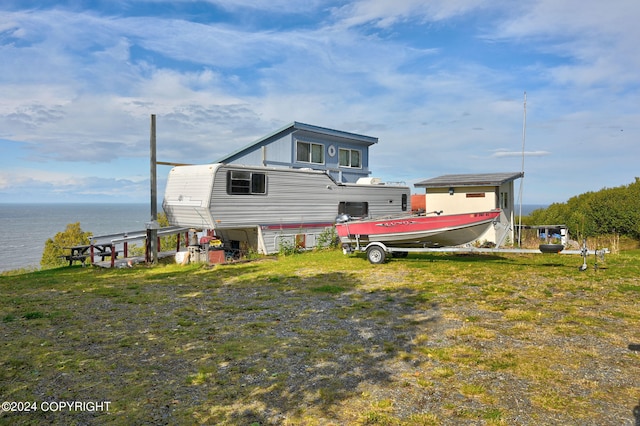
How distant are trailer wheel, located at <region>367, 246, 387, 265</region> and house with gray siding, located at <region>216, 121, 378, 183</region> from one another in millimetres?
7717

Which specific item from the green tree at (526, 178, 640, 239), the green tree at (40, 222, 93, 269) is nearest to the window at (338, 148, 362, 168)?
the green tree at (526, 178, 640, 239)

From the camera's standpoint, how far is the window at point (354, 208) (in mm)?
20703

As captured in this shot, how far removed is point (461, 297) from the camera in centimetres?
991

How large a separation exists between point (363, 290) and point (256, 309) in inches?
123

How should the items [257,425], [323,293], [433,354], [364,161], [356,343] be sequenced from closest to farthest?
[257,425], [433,354], [356,343], [323,293], [364,161]

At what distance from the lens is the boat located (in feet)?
47.1

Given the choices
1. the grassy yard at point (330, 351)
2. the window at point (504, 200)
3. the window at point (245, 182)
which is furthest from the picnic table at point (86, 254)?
the window at point (504, 200)

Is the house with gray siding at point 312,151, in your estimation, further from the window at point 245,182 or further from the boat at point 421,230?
the boat at point 421,230

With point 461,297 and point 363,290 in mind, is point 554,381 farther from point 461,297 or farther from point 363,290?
point 363,290

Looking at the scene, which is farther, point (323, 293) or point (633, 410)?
point (323, 293)

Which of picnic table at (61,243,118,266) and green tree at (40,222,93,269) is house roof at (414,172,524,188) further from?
green tree at (40,222,93,269)

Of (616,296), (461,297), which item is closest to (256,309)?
(461,297)

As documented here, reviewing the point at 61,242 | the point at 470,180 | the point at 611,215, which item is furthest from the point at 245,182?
the point at 61,242

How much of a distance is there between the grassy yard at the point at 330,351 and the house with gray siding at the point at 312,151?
38.5ft
